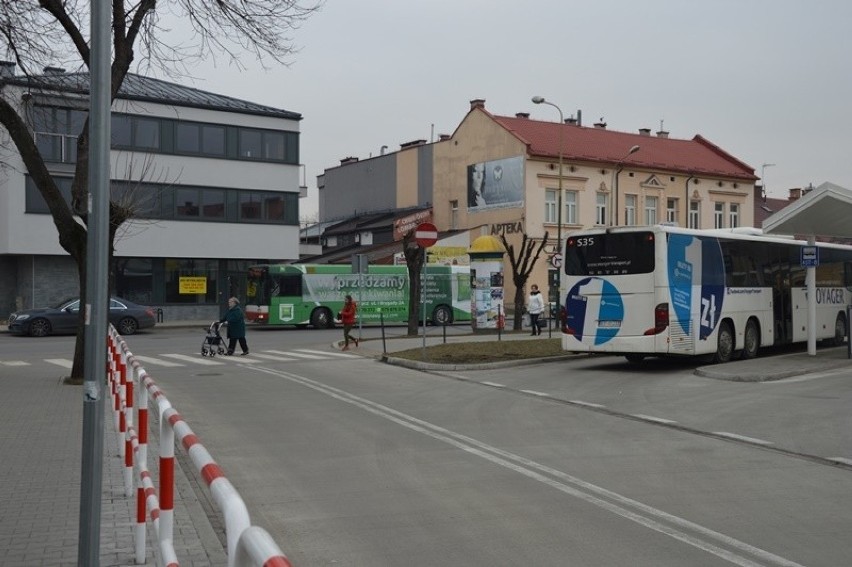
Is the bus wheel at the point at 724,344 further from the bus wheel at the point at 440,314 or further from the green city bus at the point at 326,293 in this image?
the bus wheel at the point at 440,314

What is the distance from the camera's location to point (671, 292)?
1948cm

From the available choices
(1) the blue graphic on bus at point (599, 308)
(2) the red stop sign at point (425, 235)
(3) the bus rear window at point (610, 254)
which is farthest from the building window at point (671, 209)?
(1) the blue graphic on bus at point (599, 308)

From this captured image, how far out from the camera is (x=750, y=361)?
69.9 feet

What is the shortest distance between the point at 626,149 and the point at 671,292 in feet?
140

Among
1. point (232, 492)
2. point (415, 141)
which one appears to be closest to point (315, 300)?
point (415, 141)

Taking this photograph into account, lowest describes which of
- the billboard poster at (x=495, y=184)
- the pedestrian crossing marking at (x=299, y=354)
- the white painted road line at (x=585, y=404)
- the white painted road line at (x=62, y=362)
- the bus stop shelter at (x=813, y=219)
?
the white painted road line at (x=585, y=404)

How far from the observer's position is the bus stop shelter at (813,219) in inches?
839

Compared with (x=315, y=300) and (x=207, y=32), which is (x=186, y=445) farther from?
(x=315, y=300)

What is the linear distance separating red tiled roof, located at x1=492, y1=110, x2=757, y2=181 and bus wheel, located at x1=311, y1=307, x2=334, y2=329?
17320 millimetres

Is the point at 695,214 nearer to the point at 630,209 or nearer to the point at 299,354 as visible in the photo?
the point at 630,209

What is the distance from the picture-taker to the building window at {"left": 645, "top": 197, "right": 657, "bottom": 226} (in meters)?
60.0

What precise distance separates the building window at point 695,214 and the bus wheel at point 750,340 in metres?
40.7

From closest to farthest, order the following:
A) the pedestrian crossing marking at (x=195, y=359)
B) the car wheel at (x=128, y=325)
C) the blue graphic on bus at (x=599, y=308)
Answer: the blue graphic on bus at (x=599, y=308) < the pedestrian crossing marking at (x=195, y=359) < the car wheel at (x=128, y=325)

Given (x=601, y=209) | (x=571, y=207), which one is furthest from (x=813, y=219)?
(x=601, y=209)
